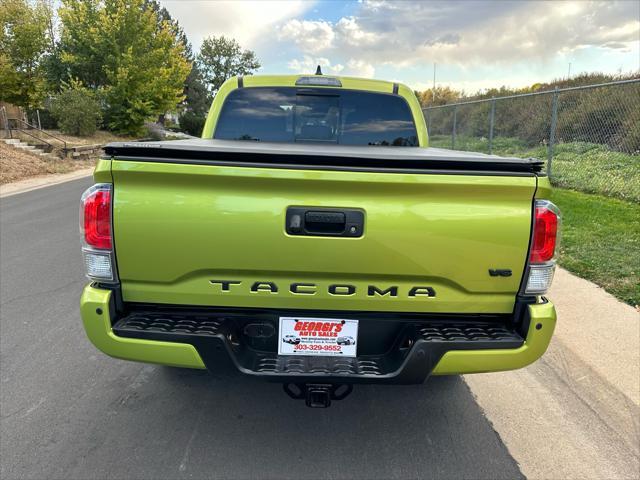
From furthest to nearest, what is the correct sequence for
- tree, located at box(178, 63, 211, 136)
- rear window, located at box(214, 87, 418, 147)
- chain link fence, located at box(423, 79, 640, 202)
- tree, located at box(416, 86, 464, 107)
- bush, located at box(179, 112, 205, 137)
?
tree, located at box(178, 63, 211, 136) < bush, located at box(179, 112, 205, 137) < tree, located at box(416, 86, 464, 107) < chain link fence, located at box(423, 79, 640, 202) < rear window, located at box(214, 87, 418, 147)

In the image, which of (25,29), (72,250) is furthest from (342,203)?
(25,29)

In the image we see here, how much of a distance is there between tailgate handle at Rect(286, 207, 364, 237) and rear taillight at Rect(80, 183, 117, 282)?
835 mm

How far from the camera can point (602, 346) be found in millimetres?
3656

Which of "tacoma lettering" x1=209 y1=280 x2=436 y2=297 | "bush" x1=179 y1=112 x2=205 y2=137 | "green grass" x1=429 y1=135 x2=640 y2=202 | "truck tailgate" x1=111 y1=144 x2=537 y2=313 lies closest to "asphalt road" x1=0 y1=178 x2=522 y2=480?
"tacoma lettering" x1=209 y1=280 x2=436 y2=297

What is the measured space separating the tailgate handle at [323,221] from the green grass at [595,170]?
8.39 meters

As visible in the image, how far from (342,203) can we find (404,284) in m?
0.50

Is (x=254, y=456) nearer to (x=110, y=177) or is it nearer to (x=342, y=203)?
(x=342, y=203)

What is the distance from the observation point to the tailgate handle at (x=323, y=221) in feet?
6.96

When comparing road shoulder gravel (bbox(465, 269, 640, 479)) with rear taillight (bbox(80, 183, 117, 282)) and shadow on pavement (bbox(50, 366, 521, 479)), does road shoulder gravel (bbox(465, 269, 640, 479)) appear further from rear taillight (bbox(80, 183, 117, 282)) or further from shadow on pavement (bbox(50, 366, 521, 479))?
rear taillight (bbox(80, 183, 117, 282))

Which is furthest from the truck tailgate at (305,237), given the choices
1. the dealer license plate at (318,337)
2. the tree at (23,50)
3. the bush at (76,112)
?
the tree at (23,50)

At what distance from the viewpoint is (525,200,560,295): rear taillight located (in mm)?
2174

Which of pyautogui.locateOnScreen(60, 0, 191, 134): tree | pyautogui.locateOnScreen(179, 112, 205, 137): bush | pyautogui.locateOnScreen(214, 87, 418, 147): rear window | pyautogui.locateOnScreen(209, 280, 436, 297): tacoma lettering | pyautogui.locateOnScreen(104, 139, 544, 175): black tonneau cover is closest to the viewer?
pyautogui.locateOnScreen(104, 139, 544, 175): black tonneau cover

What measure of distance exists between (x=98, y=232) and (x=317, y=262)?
3.37 ft

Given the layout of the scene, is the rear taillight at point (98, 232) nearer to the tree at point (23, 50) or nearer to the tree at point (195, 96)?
the tree at point (23, 50)
